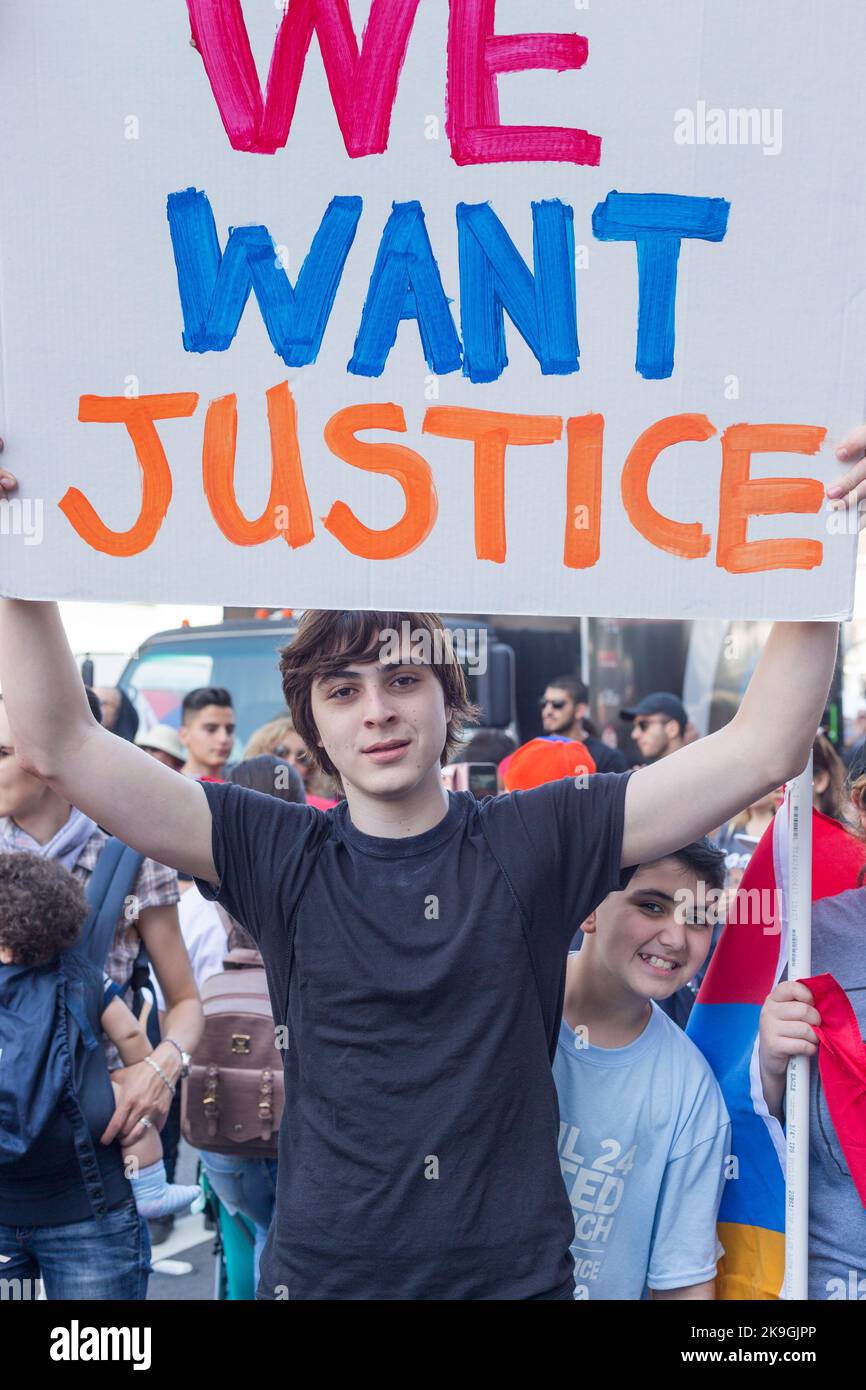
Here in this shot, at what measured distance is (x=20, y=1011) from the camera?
2.81m

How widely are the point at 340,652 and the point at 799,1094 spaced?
967 millimetres

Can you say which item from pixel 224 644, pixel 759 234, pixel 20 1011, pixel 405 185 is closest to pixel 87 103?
pixel 405 185

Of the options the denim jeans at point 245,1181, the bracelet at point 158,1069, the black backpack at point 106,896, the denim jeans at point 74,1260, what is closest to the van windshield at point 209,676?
the denim jeans at point 245,1181

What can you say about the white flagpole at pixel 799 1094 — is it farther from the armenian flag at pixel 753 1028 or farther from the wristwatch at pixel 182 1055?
the wristwatch at pixel 182 1055

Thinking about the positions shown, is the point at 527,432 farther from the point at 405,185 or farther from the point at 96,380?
the point at 96,380

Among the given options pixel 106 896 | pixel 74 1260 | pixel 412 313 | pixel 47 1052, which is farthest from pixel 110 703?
pixel 412 313

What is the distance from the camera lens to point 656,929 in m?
Result: 2.36

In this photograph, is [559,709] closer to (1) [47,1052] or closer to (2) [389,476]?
(1) [47,1052]

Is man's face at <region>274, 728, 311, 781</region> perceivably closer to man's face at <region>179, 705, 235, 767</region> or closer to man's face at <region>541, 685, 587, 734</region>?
man's face at <region>179, 705, 235, 767</region>

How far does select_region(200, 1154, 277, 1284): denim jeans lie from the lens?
11.5 ft

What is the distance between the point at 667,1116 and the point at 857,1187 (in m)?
0.31

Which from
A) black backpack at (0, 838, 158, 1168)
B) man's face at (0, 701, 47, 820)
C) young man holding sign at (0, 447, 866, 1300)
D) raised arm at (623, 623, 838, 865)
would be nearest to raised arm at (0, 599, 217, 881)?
young man holding sign at (0, 447, 866, 1300)

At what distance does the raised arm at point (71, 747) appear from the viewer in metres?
1.95

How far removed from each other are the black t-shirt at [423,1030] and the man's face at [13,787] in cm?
113
